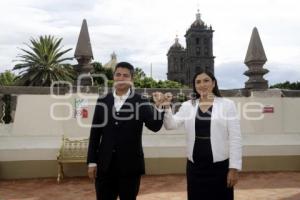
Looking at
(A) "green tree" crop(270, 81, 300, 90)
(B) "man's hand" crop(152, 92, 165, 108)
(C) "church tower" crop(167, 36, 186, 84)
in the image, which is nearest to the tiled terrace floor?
(B) "man's hand" crop(152, 92, 165, 108)

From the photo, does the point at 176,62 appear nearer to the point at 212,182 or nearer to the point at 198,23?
the point at 198,23

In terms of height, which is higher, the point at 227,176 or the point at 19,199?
the point at 227,176

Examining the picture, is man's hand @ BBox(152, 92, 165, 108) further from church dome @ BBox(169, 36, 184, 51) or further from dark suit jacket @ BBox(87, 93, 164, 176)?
church dome @ BBox(169, 36, 184, 51)

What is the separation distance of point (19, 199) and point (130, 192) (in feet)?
9.72

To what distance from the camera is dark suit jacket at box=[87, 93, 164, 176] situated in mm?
3115

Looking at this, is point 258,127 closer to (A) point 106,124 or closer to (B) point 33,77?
(A) point 106,124

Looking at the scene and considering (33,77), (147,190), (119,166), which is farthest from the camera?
(33,77)

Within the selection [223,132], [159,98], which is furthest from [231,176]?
[159,98]

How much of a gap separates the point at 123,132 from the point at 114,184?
43 centimetres

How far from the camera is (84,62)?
24.2ft

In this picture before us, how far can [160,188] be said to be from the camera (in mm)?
6078

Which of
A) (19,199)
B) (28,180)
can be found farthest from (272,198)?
(28,180)

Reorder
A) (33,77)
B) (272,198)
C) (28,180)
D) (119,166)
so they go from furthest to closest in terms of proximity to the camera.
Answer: (33,77)
(28,180)
(272,198)
(119,166)

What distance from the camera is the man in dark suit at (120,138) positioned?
3.11 meters
